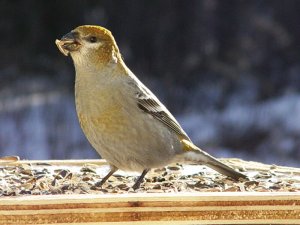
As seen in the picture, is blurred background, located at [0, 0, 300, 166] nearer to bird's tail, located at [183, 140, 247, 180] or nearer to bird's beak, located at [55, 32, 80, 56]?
bird's tail, located at [183, 140, 247, 180]

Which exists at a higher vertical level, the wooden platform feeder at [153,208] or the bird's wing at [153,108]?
the bird's wing at [153,108]

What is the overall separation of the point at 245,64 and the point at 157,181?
18.6 ft

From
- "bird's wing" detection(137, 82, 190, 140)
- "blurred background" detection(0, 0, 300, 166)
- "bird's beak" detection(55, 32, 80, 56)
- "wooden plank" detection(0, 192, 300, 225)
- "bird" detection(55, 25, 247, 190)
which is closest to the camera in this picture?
"wooden plank" detection(0, 192, 300, 225)

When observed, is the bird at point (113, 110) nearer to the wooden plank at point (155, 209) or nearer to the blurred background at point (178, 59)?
the wooden plank at point (155, 209)

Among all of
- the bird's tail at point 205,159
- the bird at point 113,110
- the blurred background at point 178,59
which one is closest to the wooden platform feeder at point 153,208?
the bird at point 113,110

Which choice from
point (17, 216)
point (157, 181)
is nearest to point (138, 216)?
point (17, 216)

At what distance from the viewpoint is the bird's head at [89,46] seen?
13.6 feet

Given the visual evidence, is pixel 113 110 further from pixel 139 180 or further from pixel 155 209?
pixel 155 209

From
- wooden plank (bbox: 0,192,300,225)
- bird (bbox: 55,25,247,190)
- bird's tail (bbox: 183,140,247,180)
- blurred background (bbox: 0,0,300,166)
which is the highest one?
blurred background (bbox: 0,0,300,166)

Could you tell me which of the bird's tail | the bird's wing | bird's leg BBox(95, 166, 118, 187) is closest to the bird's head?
the bird's wing

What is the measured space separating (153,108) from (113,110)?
0.32 metres

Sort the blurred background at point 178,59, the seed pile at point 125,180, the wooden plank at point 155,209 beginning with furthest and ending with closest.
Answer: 1. the blurred background at point 178,59
2. the seed pile at point 125,180
3. the wooden plank at point 155,209

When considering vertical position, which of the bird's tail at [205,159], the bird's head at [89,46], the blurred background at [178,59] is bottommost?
the bird's tail at [205,159]

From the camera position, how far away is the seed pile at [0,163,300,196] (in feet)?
13.2
